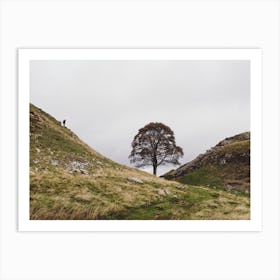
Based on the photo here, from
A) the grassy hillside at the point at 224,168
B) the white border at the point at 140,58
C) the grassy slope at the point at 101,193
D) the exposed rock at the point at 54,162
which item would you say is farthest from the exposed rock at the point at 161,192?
the exposed rock at the point at 54,162

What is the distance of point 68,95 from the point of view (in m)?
6.35

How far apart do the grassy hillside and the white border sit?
14cm

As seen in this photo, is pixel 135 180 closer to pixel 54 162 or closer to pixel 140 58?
pixel 54 162

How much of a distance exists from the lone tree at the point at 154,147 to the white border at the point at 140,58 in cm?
108

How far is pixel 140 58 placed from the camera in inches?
252

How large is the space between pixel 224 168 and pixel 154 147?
1404 mm

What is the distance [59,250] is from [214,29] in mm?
4762

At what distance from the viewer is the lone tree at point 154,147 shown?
20.4 feet

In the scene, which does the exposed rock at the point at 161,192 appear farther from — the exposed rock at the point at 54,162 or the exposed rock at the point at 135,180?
the exposed rock at the point at 54,162

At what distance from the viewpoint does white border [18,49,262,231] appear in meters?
6.11

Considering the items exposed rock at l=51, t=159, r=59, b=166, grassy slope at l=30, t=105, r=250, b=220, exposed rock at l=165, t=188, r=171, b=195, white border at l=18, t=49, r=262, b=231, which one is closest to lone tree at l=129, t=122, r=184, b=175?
grassy slope at l=30, t=105, r=250, b=220

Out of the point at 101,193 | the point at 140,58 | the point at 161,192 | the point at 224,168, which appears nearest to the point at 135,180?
the point at 161,192
